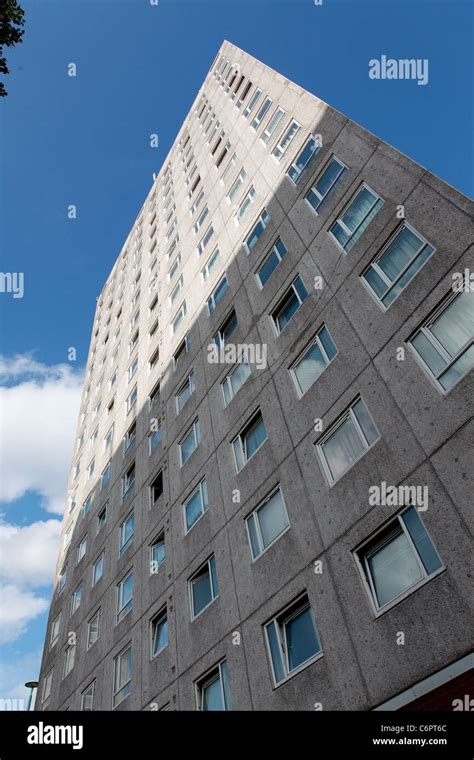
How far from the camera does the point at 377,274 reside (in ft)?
Answer: 40.6

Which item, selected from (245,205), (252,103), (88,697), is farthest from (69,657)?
(252,103)

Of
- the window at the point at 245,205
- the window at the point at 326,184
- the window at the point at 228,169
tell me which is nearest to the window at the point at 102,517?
the window at the point at 245,205

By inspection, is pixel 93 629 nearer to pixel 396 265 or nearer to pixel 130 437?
pixel 130 437

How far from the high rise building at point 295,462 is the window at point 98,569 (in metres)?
0.16

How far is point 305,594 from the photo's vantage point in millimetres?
10656

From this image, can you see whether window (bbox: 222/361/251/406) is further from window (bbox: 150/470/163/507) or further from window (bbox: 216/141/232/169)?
window (bbox: 216/141/232/169)

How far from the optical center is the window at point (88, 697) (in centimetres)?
1786

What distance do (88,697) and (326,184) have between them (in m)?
17.5

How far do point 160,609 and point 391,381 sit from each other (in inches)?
379

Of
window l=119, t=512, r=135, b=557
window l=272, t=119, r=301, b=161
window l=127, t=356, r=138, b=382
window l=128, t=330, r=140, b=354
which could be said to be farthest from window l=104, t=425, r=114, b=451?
window l=272, t=119, r=301, b=161

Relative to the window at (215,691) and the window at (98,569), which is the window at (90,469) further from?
the window at (215,691)

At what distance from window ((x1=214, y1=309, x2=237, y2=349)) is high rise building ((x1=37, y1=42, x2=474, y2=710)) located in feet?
0.27

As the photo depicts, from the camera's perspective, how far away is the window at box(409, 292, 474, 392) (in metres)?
9.56
